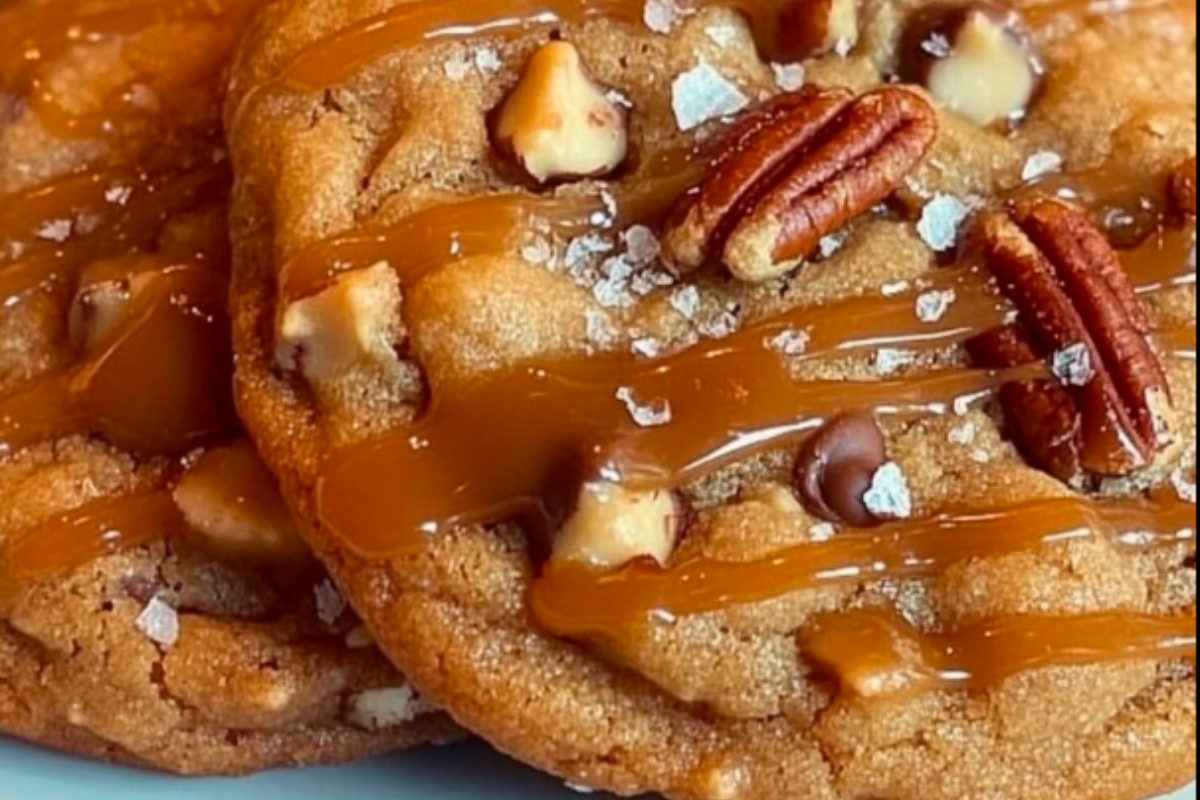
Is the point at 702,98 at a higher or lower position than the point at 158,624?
higher

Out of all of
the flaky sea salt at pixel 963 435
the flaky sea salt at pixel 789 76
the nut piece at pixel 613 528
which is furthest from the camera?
the flaky sea salt at pixel 789 76

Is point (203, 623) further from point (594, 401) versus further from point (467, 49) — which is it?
point (467, 49)

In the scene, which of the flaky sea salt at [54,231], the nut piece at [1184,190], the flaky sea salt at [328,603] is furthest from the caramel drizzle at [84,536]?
the nut piece at [1184,190]

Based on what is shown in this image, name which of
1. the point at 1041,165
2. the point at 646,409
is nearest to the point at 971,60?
the point at 1041,165

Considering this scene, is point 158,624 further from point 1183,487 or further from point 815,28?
point 1183,487

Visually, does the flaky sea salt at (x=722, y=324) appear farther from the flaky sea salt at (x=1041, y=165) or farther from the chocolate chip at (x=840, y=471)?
the flaky sea salt at (x=1041, y=165)

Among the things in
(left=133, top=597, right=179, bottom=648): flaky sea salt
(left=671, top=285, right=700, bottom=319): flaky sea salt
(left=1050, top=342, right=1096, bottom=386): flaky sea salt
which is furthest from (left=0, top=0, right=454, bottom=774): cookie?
(left=1050, top=342, right=1096, bottom=386): flaky sea salt

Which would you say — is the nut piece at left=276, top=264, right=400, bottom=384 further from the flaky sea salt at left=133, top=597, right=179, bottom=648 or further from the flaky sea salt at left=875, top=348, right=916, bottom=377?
the flaky sea salt at left=875, top=348, right=916, bottom=377
